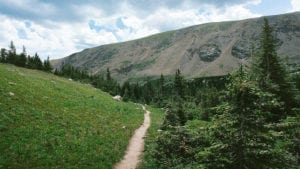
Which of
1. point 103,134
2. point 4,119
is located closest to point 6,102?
point 4,119

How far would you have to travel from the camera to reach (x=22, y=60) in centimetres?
10412

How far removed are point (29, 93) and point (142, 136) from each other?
14.6 metres

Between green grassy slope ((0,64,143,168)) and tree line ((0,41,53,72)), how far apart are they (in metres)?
68.2

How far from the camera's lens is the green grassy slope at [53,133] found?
69.1ft

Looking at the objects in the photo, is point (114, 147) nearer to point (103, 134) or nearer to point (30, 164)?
point (103, 134)

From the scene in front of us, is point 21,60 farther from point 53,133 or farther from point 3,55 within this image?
point 53,133

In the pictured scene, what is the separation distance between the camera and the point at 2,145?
2114cm

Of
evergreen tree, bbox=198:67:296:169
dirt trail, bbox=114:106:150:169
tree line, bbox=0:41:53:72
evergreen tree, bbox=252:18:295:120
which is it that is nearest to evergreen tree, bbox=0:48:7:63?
tree line, bbox=0:41:53:72

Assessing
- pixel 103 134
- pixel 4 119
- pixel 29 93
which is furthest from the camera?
pixel 29 93

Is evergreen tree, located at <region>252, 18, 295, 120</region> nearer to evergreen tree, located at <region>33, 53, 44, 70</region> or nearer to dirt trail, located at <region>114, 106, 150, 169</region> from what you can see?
dirt trail, located at <region>114, 106, 150, 169</region>

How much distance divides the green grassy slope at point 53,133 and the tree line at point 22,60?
224 ft

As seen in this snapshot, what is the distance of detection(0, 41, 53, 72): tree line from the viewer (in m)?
103

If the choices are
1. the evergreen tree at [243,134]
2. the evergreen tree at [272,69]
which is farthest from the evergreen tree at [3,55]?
the evergreen tree at [243,134]

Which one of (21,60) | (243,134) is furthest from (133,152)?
(21,60)
